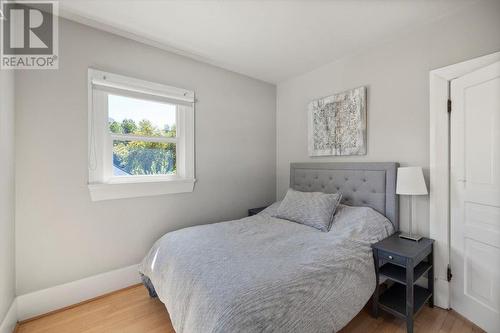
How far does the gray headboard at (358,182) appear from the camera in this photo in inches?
87.9

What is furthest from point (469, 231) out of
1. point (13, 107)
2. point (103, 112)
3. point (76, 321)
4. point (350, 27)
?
point (13, 107)

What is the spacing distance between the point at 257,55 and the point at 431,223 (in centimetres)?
244

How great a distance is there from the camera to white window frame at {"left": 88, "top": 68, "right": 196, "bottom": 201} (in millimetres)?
2094

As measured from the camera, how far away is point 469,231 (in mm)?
1813

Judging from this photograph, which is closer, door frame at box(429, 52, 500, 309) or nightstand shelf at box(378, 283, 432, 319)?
nightstand shelf at box(378, 283, 432, 319)

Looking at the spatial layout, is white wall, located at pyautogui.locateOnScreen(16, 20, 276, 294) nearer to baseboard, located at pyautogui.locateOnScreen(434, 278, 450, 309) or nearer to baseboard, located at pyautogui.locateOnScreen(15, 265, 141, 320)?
baseboard, located at pyautogui.locateOnScreen(15, 265, 141, 320)

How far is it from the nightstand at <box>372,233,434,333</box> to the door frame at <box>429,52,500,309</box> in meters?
0.08

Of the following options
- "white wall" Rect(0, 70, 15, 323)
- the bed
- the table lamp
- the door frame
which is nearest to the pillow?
the bed

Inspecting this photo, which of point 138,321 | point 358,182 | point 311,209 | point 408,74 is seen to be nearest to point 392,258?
point 311,209

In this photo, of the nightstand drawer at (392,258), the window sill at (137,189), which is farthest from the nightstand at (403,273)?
the window sill at (137,189)

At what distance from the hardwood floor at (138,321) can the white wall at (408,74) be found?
0.72 meters

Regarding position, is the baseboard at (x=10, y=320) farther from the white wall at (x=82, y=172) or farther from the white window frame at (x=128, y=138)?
the white window frame at (x=128, y=138)

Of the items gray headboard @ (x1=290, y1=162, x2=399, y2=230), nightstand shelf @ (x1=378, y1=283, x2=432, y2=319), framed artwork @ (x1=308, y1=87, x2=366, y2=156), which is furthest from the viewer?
framed artwork @ (x1=308, y1=87, x2=366, y2=156)

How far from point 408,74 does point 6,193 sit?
3459mm
